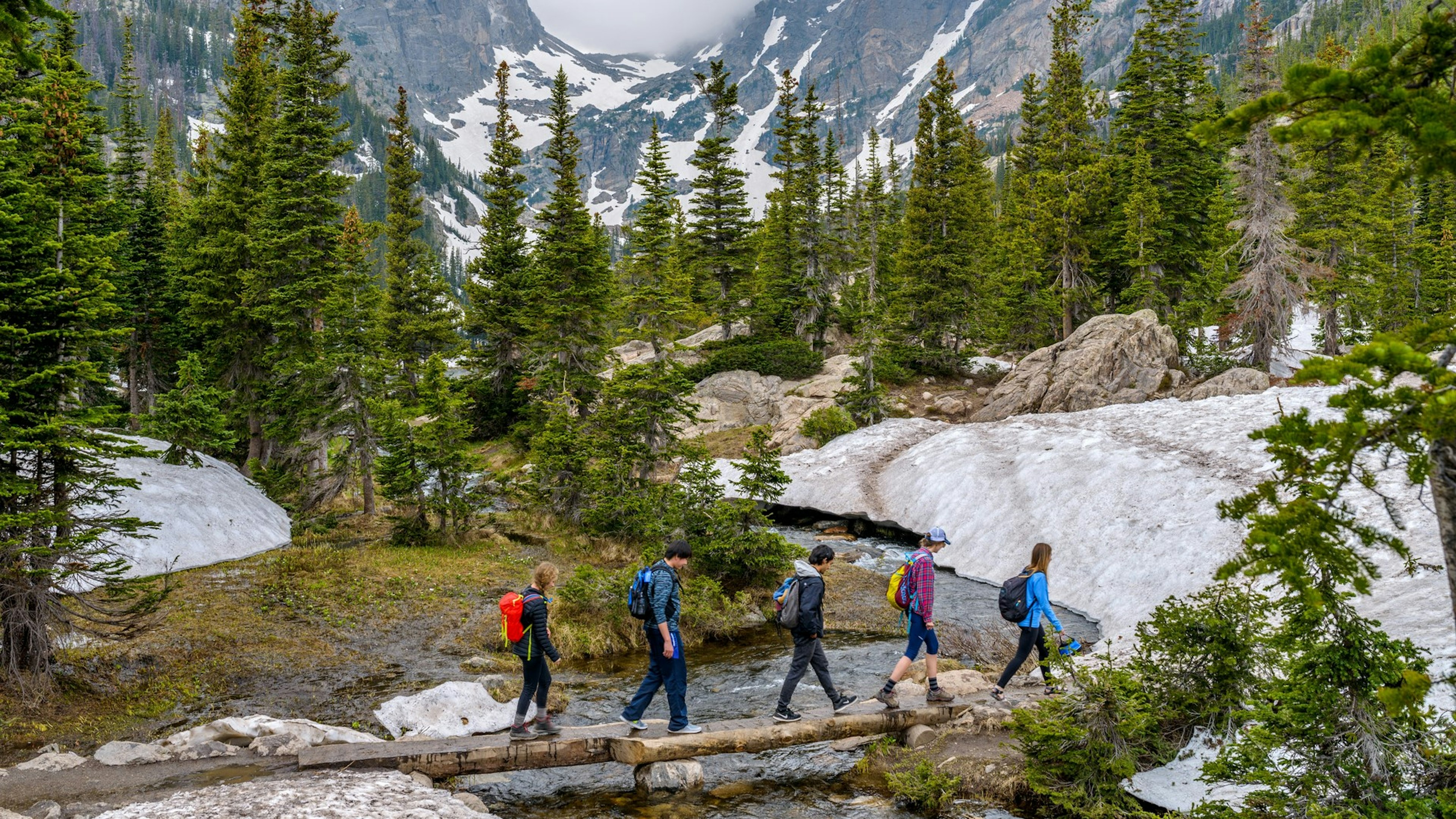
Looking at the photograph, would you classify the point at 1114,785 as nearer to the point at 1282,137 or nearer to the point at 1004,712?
the point at 1004,712

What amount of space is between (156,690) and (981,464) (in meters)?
20.7

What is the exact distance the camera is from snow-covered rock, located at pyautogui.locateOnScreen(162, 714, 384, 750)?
9.98 meters

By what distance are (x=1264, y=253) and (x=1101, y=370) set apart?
781 centimetres

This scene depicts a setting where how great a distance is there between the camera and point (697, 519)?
19250 mm

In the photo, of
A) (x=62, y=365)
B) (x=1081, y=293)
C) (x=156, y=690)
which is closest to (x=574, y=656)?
(x=156, y=690)

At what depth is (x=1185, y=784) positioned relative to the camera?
810 cm

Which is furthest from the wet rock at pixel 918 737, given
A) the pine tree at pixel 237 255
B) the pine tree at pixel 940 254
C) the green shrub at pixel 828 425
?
the pine tree at pixel 940 254

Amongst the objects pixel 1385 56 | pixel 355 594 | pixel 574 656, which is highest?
pixel 1385 56

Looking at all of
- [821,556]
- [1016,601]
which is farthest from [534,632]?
[1016,601]

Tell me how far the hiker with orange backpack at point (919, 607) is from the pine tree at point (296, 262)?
67.2 feet

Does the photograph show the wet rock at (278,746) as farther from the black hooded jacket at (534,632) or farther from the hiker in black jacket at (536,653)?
the black hooded jacket at (534,632)

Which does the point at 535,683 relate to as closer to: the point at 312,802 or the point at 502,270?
the point at 312,802

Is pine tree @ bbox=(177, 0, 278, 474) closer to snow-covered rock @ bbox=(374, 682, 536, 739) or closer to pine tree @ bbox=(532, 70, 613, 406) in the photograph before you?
pine tree @ bbox=(532, 70, 613, 406)

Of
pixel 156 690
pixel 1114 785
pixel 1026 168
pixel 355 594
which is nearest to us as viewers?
pixel 1114 785
